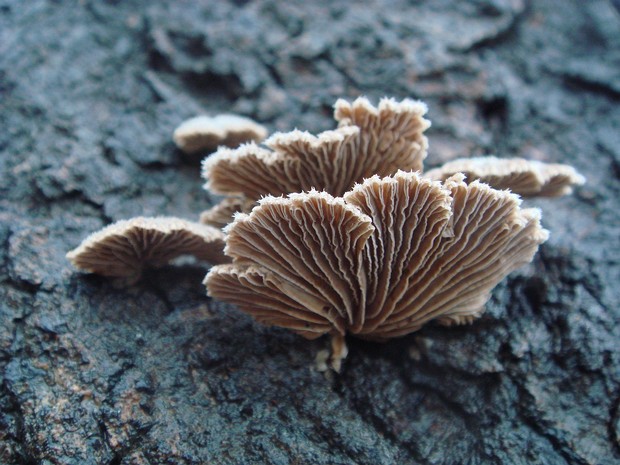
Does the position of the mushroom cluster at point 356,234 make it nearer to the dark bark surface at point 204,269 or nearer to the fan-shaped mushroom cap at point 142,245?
the fan-shaped mushroom cap at point 142,245

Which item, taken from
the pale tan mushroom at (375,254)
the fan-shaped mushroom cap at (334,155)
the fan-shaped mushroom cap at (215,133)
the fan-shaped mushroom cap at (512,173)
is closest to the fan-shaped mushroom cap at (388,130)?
the fan-shaped mushroom cap at (334,155)

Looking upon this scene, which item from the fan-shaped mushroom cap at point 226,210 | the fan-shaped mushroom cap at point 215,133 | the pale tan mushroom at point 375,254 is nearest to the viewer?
the pale tan mushroom at point 375,254

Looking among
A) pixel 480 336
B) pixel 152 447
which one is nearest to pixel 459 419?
pixel 480 336

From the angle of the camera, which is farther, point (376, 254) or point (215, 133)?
point (215, 133)

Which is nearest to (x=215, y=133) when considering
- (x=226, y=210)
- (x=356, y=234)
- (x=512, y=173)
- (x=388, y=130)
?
(x=226, y=210)

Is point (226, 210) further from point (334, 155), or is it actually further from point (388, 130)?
point (388, 130)

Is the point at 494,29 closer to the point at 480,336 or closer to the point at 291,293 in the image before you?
the point at 480,336
